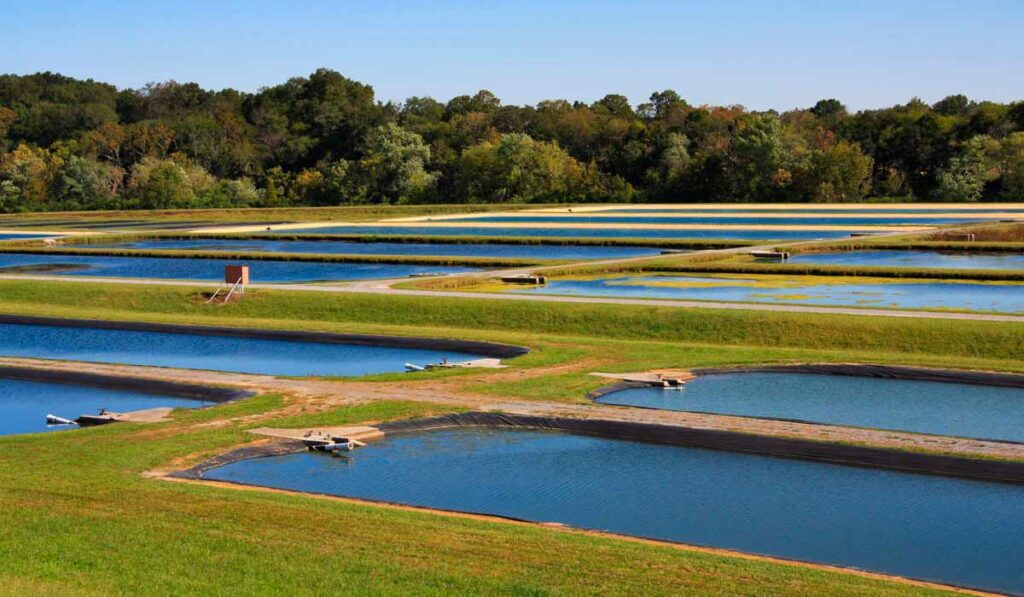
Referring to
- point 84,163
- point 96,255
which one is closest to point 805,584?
point 96,255

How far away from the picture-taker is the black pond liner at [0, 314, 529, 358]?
29.2 meters

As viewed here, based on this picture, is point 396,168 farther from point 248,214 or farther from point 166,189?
point 166,189

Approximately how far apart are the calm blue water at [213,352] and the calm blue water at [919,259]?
2365 cm

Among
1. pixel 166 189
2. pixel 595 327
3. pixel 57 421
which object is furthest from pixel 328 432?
pixel 166 189

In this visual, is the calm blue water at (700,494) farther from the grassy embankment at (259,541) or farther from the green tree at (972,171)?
the green tree at (972,171)

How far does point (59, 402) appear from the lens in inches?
946

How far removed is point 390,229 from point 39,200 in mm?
52502

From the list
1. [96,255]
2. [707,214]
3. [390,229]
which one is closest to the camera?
[96,255]

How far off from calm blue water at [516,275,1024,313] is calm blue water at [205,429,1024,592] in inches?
655

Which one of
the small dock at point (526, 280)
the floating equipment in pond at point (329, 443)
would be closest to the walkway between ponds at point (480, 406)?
the floating equipment in pond at point (329, 443)

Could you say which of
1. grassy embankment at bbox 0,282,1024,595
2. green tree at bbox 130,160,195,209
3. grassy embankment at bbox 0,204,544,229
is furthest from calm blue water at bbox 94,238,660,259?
green tree at bbox 130,160,195,209

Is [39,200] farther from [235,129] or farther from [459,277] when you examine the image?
[459,277]

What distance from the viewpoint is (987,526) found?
580 inches

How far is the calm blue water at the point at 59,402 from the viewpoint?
22.3m
